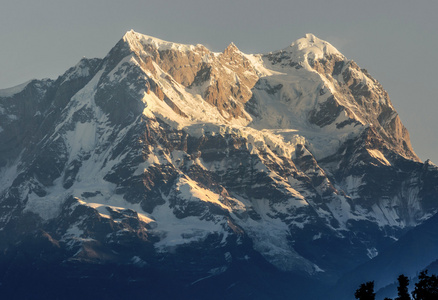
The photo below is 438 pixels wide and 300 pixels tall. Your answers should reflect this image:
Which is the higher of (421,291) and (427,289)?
(427,289)

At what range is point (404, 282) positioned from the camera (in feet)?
637

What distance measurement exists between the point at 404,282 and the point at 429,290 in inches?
230

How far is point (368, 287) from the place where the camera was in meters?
192

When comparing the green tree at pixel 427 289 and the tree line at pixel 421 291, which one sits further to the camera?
the tree line at pixel 421 291

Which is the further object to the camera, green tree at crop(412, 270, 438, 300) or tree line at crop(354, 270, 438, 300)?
tree line at crop(354, 270, 438, 300)

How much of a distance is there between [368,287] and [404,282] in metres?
5.67

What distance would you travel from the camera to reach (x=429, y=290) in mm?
189125

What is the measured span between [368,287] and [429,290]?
8606mm

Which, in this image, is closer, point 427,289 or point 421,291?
point 421,291
